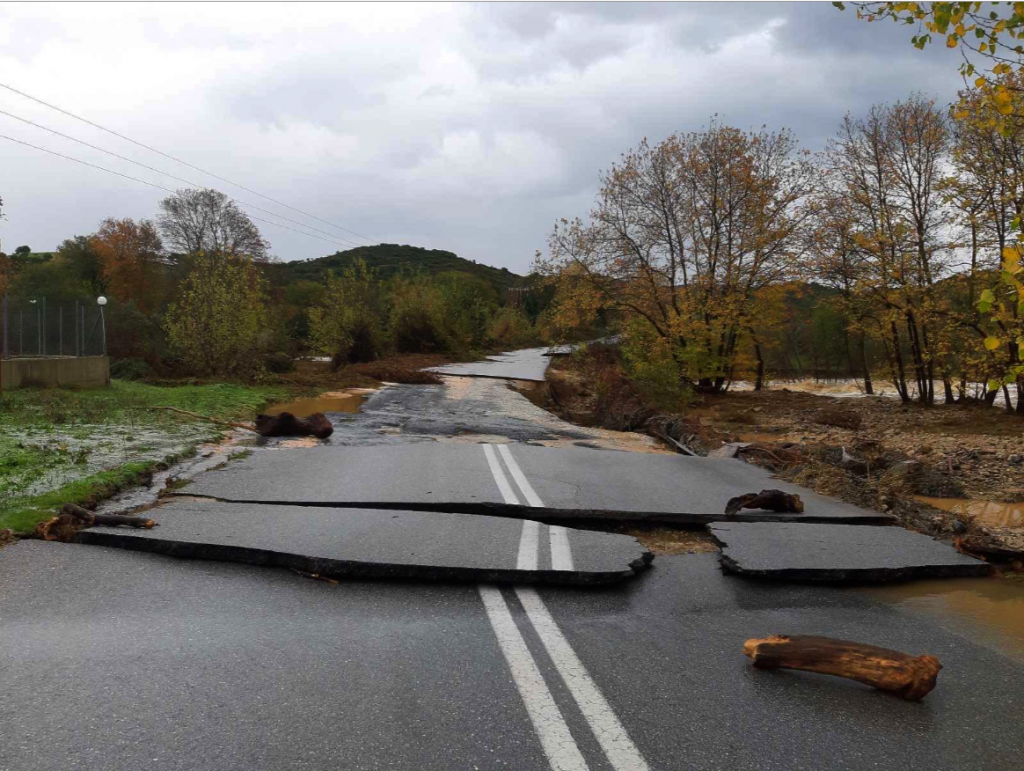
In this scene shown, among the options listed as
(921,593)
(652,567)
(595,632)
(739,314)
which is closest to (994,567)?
(921,593)

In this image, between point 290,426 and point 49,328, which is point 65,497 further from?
point 49,328

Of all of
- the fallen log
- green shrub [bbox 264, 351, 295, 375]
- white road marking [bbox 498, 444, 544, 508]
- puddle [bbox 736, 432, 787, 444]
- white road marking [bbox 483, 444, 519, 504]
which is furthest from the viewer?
green shrub [bbox 264, 351, 295, 375]

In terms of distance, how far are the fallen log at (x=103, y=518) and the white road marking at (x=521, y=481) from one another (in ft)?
11.0

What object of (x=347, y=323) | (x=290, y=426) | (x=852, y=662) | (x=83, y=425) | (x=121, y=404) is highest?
(x=347, y=323)

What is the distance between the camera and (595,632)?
4.20 metres

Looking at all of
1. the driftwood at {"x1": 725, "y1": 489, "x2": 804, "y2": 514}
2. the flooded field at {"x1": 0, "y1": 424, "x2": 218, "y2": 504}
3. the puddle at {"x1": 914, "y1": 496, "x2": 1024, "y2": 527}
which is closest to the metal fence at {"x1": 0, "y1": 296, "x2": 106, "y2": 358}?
the flooded field at {"x1": 0, "y1": 424, "x2": 218, "y2": 504}

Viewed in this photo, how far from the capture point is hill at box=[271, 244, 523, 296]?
12700 centimetres

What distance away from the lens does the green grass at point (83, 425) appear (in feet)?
22.0

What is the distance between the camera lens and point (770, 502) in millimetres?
7332

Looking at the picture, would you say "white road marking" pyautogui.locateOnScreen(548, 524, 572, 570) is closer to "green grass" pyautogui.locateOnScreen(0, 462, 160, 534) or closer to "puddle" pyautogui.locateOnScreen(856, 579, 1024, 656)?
"puddle" pyautogui.locateOnScreen(856, 579, 1024, 656)

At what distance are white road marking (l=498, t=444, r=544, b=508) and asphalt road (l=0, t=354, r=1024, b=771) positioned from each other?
52.6 inches

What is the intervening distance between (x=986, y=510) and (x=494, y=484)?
6.09 metres

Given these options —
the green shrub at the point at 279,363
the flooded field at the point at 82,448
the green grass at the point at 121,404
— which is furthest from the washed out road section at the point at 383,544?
the green shrub at the point at 279,363

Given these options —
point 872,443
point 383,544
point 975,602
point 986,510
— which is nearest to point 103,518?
point 383,544
